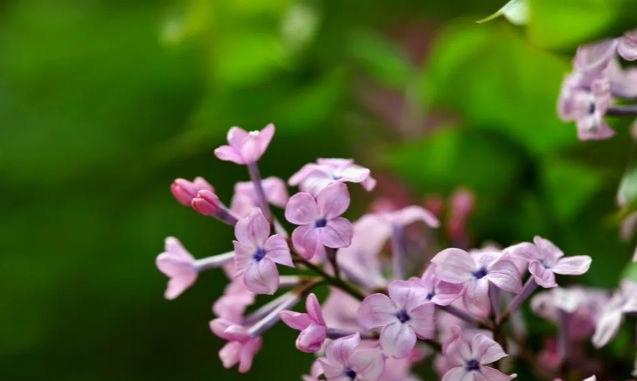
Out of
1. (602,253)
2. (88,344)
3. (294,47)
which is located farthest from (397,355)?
(88,344)

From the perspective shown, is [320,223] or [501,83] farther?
[501,83]

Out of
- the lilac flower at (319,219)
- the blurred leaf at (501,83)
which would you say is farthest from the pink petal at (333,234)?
the blurred leaf at (501,83)

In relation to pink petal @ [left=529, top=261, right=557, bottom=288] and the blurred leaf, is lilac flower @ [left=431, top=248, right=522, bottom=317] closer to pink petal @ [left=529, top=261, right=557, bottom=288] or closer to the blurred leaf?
pink petal @ [left=529, top=261, right=557, bottom=288]

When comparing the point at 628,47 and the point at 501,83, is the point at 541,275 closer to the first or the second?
the point at 628,47

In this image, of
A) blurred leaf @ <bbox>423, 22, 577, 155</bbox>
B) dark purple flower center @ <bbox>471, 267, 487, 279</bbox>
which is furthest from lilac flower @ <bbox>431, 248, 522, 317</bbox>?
blurred leaf @ <bbox>423, 22, 577, 155</bbox>

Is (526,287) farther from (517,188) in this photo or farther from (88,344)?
(88,344)

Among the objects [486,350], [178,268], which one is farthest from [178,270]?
[486,350]

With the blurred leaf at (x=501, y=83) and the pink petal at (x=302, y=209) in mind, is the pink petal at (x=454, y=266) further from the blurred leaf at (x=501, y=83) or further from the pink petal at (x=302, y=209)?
the blurred leaf at (x=501, y=83)
